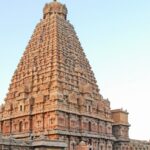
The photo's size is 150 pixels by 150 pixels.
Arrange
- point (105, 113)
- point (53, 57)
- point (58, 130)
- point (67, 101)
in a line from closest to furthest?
1. point (58, 130)
2. point (67, 101)
3. point (53, 57)
4. point (105, 113)

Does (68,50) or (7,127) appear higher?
(68,50)

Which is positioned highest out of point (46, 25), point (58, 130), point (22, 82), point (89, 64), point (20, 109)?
point (46, 25)

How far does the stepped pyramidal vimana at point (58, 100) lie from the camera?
5259cm

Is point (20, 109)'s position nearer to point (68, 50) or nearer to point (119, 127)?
point (68, 50)

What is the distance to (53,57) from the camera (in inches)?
2288

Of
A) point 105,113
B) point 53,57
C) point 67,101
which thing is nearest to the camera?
point 67,101

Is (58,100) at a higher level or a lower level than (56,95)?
lower

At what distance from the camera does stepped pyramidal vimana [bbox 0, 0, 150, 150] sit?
52.6 meters

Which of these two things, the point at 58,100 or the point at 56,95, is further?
the point at 56,95

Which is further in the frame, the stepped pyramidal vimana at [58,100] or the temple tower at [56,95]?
the temple tower at [56,95]

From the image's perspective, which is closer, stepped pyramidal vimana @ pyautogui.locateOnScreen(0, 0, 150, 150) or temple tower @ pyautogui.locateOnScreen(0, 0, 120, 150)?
stepped pyramidal vimana @ pyautogui.locateOnScreen(0, 0, 150, 150)

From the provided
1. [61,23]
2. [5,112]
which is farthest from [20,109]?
[61,23]

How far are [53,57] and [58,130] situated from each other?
13077 millimetres

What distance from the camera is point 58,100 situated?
52.2 meters
